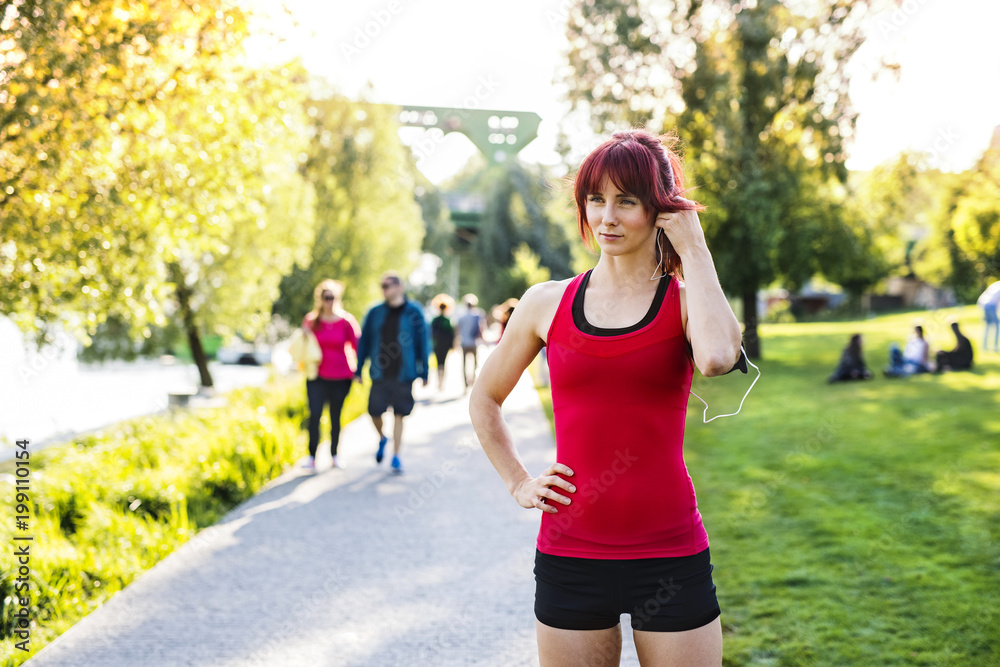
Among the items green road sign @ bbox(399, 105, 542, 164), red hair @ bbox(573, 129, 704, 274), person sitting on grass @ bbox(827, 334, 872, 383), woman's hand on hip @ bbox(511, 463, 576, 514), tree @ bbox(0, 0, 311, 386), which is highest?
green road sign @ bbox(399, 105, 542, 164)

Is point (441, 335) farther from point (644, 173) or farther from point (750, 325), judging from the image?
point (644, 173)

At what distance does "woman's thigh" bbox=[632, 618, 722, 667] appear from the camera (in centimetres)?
186

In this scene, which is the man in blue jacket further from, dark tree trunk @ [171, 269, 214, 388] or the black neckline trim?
dark tree trunk @ [171, 269, 214, 388]

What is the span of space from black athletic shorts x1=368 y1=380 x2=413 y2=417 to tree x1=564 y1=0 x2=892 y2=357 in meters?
12.0

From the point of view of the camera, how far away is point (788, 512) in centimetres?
696

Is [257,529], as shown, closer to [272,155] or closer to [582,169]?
[582,169]

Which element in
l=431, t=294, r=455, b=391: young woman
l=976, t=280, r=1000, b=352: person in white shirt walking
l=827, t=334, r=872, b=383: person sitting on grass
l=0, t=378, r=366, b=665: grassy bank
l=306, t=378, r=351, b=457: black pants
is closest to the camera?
l=0, t=378, r=366, b=665: grassy bank

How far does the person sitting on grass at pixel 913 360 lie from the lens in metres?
15.8

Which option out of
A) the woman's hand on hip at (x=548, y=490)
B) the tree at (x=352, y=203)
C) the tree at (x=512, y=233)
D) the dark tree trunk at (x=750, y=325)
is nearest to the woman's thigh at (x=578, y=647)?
the woman's hand on hip at (x=548, y=490)

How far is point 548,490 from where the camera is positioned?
1.99 metres

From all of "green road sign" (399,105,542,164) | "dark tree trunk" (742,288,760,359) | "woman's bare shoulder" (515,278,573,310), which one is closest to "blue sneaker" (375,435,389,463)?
"woman's bare shoulder" (515,278,573,310)

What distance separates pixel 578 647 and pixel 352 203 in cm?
2616

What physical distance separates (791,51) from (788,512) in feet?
53.7

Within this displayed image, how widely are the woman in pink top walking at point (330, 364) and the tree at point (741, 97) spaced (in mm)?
12070
